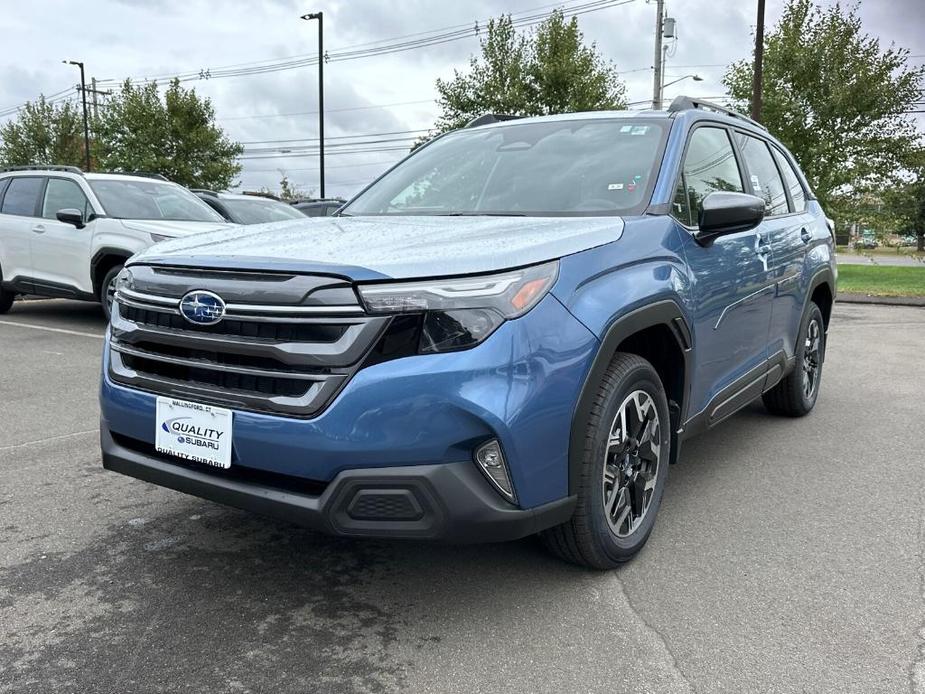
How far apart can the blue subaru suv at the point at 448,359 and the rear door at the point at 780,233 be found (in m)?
0.93

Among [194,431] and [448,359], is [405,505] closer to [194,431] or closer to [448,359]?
[448,359]

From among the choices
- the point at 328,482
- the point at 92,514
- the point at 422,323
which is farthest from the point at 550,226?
the point at 92,514

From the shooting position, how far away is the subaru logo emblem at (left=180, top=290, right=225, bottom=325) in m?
2.40

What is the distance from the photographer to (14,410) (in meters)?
5.25

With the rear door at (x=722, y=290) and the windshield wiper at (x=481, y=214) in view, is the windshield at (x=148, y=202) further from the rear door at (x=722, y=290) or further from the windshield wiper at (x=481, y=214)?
the rear door at (x=722, y=290)

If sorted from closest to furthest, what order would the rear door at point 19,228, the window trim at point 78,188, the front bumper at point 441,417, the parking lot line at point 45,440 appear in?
the front bumper at point 441,417 → the parking lot line at point 45,440 → the window trim at point 78,188 → the rear door at point 19,228

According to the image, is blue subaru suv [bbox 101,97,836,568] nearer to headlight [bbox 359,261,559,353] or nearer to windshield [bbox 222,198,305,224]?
headlight [bbox 359,261,559,353]

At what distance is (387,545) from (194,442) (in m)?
0.99

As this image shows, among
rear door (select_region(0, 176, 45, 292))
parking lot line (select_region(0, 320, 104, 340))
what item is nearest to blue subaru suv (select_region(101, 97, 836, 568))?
parking lot line (select_region(0, 320, 104, 340))

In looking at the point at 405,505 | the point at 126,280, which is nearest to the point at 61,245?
the point at 126,280

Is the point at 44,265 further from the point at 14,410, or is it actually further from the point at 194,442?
the point at 194,442

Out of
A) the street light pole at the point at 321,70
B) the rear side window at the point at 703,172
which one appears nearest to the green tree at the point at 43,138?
the street light pole at the point at 321,70

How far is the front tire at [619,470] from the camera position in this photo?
2.63 m

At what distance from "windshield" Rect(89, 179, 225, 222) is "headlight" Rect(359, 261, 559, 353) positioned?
732cm
